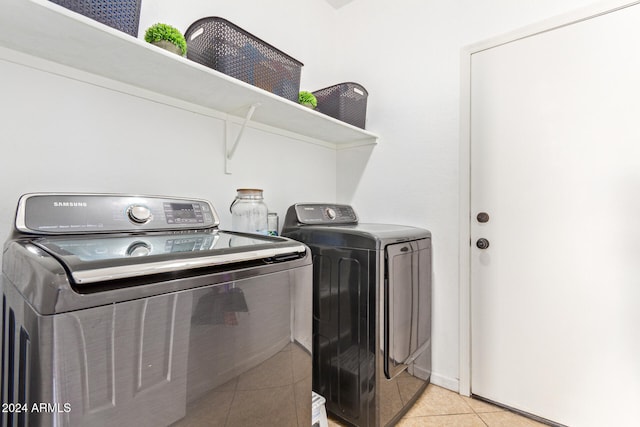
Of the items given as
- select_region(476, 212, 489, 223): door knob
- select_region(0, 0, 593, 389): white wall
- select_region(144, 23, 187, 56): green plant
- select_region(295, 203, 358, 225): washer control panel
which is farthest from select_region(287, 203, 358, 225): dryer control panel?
select_region(144, 23, 187, 56): green plant

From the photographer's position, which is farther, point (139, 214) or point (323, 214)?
point (323, 214)

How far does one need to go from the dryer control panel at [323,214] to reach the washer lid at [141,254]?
0.68 metres

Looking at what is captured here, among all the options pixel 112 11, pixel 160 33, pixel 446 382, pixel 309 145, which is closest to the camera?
pixel 112 11

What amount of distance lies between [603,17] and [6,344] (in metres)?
2.53

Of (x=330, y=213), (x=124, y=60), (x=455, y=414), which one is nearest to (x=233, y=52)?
(x=124, y=60)

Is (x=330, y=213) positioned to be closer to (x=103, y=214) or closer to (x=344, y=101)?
(x=344, y=101)

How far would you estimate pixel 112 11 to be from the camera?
3.04 feet

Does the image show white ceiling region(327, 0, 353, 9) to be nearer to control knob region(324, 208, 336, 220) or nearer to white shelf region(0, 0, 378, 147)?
white shelf region(0, 0, 378, 147)

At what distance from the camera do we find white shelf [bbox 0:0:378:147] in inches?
32.9

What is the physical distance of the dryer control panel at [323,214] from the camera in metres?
1.71

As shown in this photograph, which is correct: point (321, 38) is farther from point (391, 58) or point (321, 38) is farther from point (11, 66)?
point (11, 66)

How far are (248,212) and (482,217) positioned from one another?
1292mm

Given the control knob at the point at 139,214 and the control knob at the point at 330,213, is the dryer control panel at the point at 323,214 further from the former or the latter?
the control knob at the point at 139,214

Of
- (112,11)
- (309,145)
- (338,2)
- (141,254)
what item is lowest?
(141,254)
